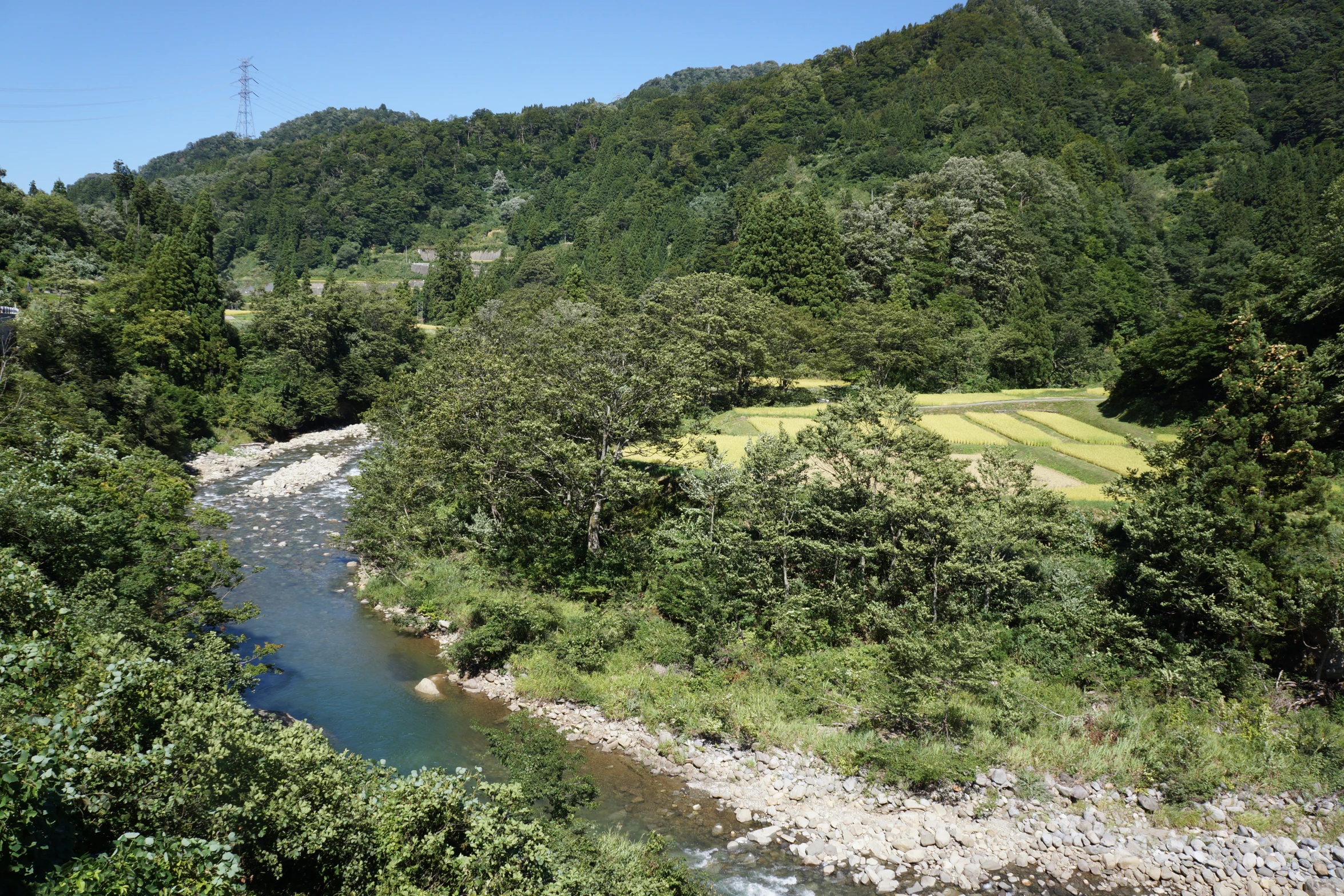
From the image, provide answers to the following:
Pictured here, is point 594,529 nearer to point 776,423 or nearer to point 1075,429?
point 776,423

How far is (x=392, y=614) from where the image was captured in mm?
25516

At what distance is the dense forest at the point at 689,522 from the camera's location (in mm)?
9312

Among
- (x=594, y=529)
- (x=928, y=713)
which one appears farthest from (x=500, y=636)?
(x=928, y=713)

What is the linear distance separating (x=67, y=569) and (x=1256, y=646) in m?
26.1

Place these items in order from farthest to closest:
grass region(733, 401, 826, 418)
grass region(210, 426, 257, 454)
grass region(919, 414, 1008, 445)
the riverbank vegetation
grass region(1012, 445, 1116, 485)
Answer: grass region(210, 426, 257, 454) → grass region(733, 401, 826, 418) → grass region(919, 414, 1008, 445) → grass region(1012, 445, 1116, 485) → the riverbank vegetation

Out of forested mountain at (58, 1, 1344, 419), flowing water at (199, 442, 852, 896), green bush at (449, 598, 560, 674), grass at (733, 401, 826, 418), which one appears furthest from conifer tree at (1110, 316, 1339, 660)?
grass at (733, 401, 826, 418)

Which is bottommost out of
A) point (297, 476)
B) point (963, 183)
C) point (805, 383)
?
point (297, 476)

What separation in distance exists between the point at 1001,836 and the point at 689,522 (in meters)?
11.6

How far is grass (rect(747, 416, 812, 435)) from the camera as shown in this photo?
3472 cm

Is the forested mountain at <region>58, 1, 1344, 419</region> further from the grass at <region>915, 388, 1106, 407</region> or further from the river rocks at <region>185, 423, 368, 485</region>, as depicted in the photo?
the river rocks at <region>185, 423, 368, 485</region>

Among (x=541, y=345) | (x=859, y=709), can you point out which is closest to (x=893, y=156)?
(x=541, y=345)

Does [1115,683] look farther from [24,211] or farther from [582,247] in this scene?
[582,247]

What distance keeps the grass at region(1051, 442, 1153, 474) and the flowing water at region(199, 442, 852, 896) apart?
2226 cm

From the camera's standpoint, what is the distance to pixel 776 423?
36.3m
